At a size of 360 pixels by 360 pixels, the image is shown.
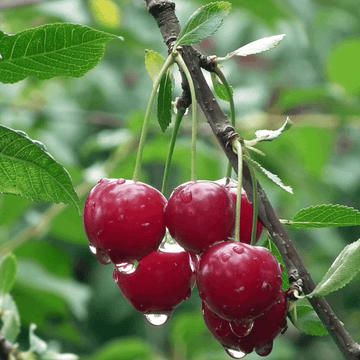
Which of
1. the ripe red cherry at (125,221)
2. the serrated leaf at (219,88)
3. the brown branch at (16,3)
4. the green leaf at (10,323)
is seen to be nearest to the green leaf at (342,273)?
the ripe red cherry at (125,221)

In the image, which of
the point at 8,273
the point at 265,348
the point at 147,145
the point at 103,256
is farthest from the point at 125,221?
the point at 147,145

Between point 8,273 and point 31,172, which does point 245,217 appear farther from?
point 8,273

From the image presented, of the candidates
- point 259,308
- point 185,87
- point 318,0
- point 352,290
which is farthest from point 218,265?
point 318,0

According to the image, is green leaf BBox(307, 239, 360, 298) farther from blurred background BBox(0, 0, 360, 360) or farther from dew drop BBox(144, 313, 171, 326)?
blurred background BBox(0, 0, 360, 360)

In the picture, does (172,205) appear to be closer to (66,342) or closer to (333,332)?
(333,332)

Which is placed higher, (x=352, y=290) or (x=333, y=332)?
(x=333, y=332)
